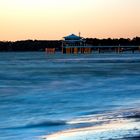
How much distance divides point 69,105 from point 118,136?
10209 millimetres

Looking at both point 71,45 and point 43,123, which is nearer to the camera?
point 43,123

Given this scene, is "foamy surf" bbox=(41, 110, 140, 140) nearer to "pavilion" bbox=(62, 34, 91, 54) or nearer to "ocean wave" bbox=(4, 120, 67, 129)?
"ocean wave" bbox=(4, 120, 67, 129)

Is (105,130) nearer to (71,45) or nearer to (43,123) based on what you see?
(43,123)

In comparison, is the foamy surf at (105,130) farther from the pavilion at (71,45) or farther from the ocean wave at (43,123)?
the pavilion at (71,45)

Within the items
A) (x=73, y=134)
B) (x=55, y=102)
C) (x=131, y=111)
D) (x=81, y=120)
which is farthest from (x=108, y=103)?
(x=73, y=134)

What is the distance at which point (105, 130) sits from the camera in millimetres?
16312

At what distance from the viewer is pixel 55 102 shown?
2686 centimetres

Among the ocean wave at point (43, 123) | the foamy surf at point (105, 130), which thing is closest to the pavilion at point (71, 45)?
the ocean wave at point (43, 123)

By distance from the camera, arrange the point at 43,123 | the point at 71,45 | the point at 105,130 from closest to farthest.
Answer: the point at 105,130 → the point at 43,123 → the point at 71,45

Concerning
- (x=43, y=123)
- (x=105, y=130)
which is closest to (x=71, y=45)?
(x=43, y=123)

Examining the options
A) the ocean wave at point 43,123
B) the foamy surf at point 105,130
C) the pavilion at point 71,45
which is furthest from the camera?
the pavilion at point 71,45

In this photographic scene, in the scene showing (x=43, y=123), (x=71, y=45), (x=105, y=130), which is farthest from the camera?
(x=71, y=45)

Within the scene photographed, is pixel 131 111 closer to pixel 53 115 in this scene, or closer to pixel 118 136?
pixel 53 115

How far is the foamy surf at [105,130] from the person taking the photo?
602 inches
